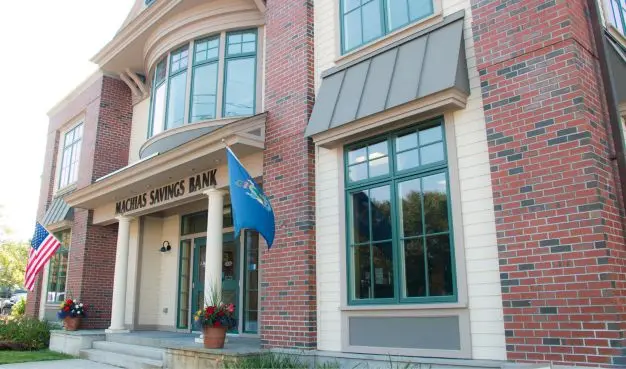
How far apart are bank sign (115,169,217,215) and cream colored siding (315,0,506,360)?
9.40 feet

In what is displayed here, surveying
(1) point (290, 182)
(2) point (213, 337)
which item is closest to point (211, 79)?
(1) point (290, 182)

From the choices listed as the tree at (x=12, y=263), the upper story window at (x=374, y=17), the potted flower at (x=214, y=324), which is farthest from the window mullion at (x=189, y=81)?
the tree at (x=12, y=263)

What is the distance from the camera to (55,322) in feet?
50.0

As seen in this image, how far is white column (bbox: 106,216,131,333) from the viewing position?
1264cm

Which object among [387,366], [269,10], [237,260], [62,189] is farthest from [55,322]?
[387,366]

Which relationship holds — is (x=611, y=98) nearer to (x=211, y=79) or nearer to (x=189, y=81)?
(x=211, y=79)

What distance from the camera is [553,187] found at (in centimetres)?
552

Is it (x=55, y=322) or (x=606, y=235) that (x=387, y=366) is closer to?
(x=606, y=235)

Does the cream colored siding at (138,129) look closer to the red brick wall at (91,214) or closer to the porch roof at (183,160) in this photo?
the red brick wall at (91,214)

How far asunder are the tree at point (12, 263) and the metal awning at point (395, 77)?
4173cm

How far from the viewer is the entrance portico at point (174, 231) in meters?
9.52

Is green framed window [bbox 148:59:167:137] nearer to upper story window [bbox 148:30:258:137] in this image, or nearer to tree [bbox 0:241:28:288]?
upper story window [bbox 148:30:258:137]

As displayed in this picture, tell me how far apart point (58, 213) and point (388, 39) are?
1248 centimetres

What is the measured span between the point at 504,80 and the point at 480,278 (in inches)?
91.1
